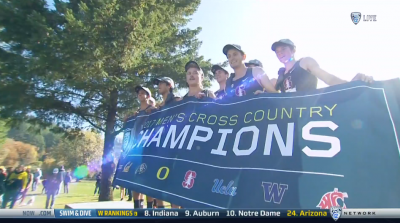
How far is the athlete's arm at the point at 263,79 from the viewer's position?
6.77ft

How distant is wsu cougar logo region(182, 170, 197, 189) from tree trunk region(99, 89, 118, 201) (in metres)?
3.21

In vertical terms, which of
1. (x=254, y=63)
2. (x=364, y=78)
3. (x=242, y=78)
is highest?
(x=254, y=63)

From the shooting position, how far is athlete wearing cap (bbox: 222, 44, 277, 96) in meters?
2.10

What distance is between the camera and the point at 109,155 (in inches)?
192

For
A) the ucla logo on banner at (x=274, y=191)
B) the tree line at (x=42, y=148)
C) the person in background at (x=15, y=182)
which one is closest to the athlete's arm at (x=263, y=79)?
the ucla logo on banner at (x=274, y=191)

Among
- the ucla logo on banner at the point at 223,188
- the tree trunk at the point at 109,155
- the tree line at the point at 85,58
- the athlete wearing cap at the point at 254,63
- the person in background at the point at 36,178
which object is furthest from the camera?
the tree line at the point at 85,58

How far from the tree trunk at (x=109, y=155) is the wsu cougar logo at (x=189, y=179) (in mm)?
3215

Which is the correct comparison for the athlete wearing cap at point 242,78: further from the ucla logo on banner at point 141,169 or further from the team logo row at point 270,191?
the ucla logo on banner at point 141,169

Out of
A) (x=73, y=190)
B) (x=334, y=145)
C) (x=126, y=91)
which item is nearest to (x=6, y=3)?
(x=126, y=91)

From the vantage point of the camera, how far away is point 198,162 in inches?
72.9

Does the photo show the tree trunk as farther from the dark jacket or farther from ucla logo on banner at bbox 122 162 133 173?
ucla logo on banner at bbox 122 162 133 173

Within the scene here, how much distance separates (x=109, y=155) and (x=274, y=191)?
3934mm

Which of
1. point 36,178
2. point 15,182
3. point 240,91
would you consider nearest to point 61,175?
point 36,178

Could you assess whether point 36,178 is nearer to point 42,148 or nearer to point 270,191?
point 42,148
